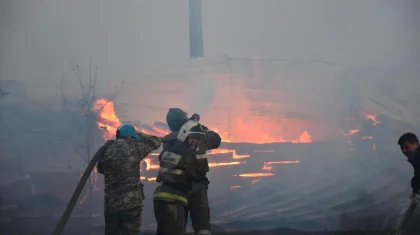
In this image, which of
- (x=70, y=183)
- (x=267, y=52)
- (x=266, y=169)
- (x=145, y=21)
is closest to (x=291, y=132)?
(x=266, y=169)

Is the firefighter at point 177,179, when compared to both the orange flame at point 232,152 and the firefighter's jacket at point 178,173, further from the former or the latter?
the orange flame at point 232,152

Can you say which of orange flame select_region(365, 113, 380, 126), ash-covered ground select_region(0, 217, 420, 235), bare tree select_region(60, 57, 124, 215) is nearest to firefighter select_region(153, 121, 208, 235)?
ash-covered ground select_region(0, 217, 420, 235)

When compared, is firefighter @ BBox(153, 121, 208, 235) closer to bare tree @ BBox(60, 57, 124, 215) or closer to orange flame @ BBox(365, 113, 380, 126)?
bare tree @ BBox(60, 57, 124, 215)

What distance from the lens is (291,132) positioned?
11.4m

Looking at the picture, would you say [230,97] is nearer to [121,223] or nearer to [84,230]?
[84,230]

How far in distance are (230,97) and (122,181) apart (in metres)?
6.31

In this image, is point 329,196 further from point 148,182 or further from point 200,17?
point 200,17

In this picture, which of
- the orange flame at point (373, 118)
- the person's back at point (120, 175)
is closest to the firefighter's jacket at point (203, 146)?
the person's back at point (120, 175)

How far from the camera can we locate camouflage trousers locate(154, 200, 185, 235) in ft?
17.0

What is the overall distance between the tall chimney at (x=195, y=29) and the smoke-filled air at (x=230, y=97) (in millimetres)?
29

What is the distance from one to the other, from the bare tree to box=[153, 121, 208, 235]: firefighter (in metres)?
6.54

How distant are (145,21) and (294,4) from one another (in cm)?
368

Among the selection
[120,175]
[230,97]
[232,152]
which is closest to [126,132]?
[120,175]

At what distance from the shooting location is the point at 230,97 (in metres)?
11.5
